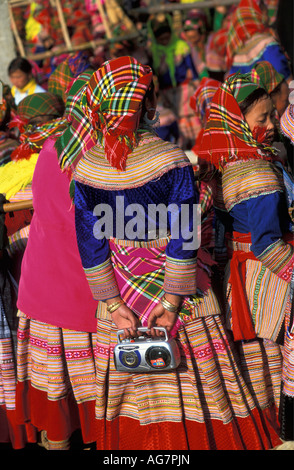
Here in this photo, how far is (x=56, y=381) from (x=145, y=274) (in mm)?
835

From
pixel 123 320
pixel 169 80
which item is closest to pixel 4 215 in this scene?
pixel 123 320

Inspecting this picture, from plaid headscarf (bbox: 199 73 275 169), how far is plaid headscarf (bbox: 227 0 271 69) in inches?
113

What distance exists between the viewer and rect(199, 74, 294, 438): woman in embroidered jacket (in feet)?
7.59

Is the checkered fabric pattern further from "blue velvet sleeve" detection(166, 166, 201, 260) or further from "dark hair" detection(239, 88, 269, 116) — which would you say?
"blue velvet sleeve" detection(166, 166, 201, 260)

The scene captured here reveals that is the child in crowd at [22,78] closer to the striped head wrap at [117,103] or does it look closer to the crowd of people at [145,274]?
the crowd of people at [145,274]

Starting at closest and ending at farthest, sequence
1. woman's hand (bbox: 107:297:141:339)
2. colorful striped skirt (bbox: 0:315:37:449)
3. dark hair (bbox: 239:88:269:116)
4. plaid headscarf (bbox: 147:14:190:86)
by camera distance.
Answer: woman's hand (bbox: 107:297:141:339) < dark hair (bbox: 239:88:269:116) < colorful striped skirt (bbox: 0:315:37:449) < plaid headscarf (bbox: 147:14:190:86)

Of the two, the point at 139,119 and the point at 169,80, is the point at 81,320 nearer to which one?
the point at 139,119

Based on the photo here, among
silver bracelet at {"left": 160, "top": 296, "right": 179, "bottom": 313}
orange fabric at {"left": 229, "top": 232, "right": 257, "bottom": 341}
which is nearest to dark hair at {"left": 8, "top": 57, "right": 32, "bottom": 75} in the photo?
orange fabric at {"left": 229, "top": 232, "right": 257, "bottom": 341}

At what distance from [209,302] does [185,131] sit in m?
3.96

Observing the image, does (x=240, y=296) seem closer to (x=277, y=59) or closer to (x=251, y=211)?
(x=251, y=211)

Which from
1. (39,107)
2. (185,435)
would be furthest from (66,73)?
(185,435)

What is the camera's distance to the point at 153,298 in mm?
2260

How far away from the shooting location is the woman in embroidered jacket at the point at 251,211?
2314mm

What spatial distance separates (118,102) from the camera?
6.57 feet
